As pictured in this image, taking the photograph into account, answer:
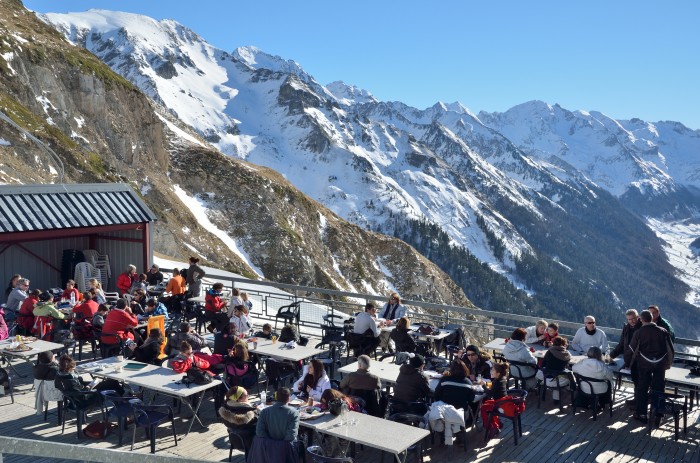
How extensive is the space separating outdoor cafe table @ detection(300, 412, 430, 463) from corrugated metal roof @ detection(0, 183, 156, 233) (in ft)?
40.3

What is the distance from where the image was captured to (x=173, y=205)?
6906 centimetres

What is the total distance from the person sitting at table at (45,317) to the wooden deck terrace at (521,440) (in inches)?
117

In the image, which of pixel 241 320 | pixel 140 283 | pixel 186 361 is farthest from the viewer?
pixel 140 283

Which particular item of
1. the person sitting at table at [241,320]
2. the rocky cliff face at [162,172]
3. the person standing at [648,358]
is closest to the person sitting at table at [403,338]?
the person sitting at table at [241,320]

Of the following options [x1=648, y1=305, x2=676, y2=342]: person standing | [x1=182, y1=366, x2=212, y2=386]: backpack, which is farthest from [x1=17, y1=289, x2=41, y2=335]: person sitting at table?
[x1=648, y1=305, x2=676, y2=342]: person standing

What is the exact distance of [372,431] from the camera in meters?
9.12

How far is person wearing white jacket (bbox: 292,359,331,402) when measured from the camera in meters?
10.8

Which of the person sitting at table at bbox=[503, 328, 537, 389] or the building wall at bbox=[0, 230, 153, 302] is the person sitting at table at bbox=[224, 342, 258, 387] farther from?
the building wall at bbox=[0, 230, 153, 302]

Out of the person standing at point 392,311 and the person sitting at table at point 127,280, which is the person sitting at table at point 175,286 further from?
the person standing at point 392,311

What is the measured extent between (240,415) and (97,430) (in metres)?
3.23

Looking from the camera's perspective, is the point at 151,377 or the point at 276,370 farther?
the point at 276,370

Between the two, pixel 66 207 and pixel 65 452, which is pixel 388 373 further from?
pixel 66 207

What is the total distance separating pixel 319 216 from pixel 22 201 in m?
78.6

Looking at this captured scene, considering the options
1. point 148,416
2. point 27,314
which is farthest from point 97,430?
point 27,314
